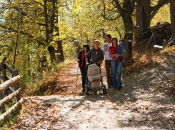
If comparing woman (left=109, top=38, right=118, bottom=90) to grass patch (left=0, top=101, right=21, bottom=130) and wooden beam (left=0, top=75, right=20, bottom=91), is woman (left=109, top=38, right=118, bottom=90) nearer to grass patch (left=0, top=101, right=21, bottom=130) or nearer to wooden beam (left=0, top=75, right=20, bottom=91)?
wooden beam (left=0, top=75, right=20, bottom=91)

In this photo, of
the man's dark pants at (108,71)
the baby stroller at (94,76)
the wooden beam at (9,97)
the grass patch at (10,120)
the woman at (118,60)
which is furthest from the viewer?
the man's dark pants at (108,71)

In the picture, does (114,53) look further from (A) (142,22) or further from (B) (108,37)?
(A) (142,22)

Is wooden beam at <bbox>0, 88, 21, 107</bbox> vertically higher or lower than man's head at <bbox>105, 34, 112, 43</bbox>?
lower

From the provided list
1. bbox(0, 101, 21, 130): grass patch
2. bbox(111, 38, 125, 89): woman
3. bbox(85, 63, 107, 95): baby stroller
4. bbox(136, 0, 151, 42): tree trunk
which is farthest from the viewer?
bbox(136, 0, 151, 42): tree trunk

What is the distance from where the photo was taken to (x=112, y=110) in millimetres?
8109

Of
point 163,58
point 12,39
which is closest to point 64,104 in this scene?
point 163,58

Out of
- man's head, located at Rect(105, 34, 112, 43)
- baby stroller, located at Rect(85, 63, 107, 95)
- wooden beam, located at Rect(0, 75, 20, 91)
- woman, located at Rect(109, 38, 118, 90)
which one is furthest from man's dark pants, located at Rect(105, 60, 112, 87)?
wooden beam, located at Rect(0, 75, 20, 91)

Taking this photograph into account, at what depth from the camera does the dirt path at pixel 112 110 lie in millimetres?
6707

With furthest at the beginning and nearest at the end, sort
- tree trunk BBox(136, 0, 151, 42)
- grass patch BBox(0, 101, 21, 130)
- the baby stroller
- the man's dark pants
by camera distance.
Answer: tree trunk BBox(136, 0, 151, 42)
the man's dark pants
the baby stroller
grass patch BBox(0, 101, 21, 130)

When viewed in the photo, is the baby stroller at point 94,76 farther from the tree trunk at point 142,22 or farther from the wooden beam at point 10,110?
the tree trunk at point 142,22

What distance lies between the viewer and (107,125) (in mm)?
6707

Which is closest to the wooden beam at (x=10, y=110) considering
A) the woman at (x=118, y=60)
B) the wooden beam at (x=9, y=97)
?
the wooden beam at (x=9, y=97)

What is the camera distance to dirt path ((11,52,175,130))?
671 cm

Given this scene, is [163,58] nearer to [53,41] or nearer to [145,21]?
[145,21]
